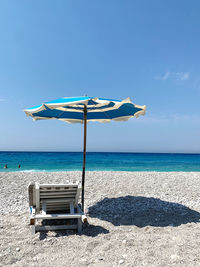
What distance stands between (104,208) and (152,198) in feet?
5.71

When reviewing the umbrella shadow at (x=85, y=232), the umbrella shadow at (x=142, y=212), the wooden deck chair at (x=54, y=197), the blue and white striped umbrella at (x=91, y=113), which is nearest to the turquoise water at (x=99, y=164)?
the umbrella shadow at (x=142, y=212)

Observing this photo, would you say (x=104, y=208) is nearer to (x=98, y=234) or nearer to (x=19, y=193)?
(x=98, y=234)

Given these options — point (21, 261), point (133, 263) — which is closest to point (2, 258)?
point (21, 261)

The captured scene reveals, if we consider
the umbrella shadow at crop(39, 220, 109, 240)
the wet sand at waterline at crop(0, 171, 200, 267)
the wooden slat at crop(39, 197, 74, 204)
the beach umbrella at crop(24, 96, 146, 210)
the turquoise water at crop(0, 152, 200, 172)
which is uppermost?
the beach umbrella at crop(24, 96, 146, 210)

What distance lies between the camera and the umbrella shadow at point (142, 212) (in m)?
4.29

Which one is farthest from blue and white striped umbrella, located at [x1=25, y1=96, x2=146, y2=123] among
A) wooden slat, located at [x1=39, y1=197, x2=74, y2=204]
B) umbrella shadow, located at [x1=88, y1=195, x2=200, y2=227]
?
umbrella shadow, located at [x1=88, y1=195, x2=200, y2=227]

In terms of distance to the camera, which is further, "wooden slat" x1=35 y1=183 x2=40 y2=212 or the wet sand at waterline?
"wooden slat" x1=35 y1=183 x2=40 y2=212

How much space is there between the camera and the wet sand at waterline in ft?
9.08

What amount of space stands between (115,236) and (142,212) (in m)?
1.50

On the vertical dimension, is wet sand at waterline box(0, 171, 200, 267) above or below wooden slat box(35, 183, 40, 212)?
below

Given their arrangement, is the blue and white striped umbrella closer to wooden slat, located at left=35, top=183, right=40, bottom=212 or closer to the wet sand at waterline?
wooden slat, located at left=35, top=183, right=40, bottom=212

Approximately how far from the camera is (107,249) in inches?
120

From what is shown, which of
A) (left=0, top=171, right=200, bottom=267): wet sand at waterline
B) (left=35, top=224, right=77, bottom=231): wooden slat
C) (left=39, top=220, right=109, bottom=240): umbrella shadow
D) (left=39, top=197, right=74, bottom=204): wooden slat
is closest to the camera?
(left=0, top=171, right=200, bottom=267): wet sand at waterline

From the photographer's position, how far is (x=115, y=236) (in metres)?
3.56
